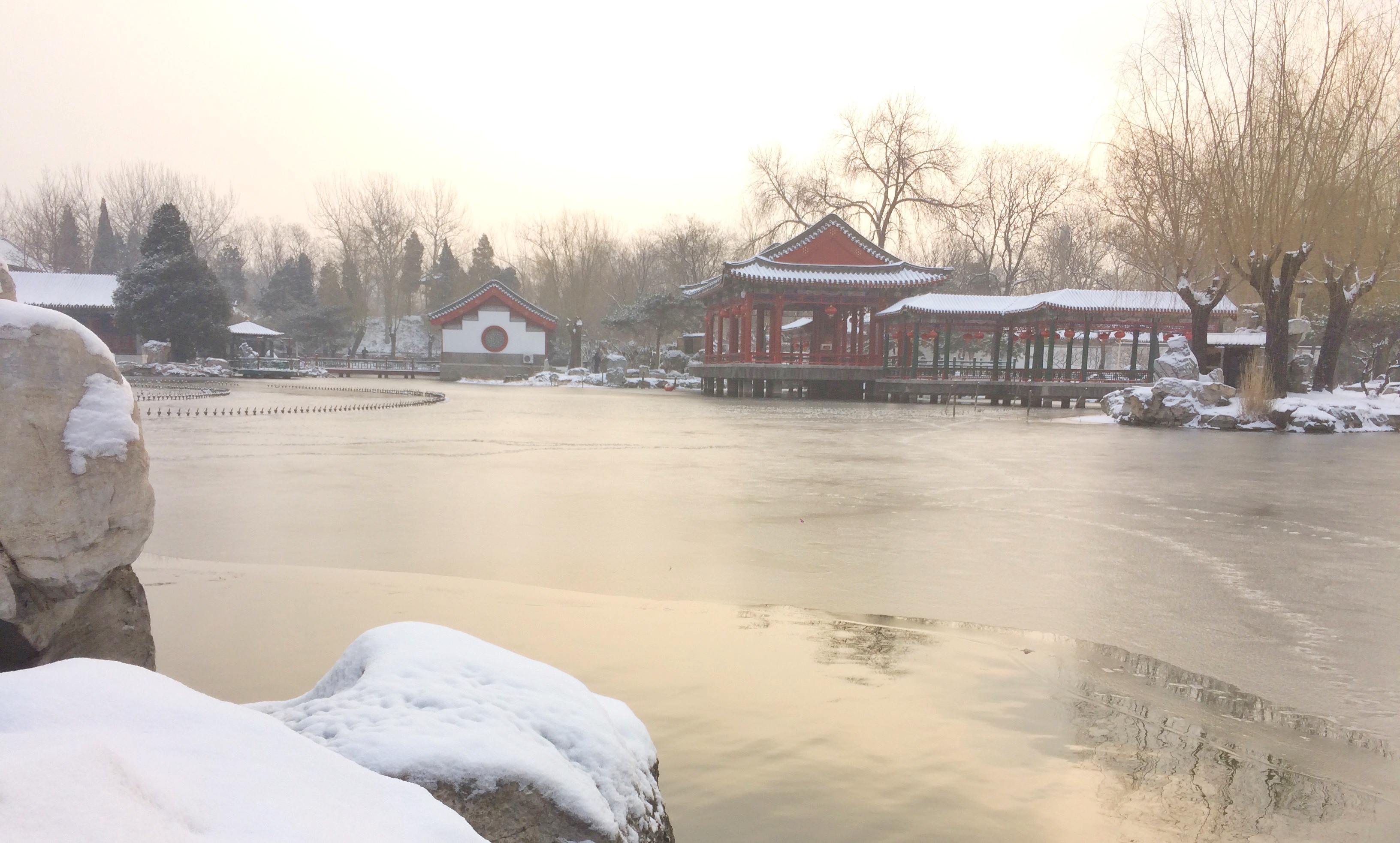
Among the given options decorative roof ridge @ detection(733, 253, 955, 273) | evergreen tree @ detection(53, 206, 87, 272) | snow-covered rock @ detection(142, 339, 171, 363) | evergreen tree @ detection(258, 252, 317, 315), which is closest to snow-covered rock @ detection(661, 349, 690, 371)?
decorative roof ridge @ detection(733, 253, 955, 273)

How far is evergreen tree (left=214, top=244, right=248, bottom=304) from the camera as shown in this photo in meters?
58.6

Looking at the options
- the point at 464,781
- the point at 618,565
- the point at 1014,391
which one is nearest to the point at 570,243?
the point at 1014,391

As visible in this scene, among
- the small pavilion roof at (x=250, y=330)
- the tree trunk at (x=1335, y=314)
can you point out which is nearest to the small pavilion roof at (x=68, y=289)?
the small pavilion roof at (x=250, y=330)

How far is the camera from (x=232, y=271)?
6094cm

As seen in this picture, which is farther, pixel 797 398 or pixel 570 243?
pixel 570 243

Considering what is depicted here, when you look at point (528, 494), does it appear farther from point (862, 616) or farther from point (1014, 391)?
point (1014, 391)

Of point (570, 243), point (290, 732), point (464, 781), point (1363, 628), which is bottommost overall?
point (1363, 628)

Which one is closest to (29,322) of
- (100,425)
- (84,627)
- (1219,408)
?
(100,425)

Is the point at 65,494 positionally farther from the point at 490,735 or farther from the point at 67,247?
the point at 67,247

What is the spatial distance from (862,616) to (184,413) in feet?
52.2

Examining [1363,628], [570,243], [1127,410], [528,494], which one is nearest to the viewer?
[1363,628]

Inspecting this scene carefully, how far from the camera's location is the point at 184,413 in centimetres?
1709

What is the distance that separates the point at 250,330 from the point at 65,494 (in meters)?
45.4

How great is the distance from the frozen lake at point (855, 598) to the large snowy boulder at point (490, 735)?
2.19 ft
